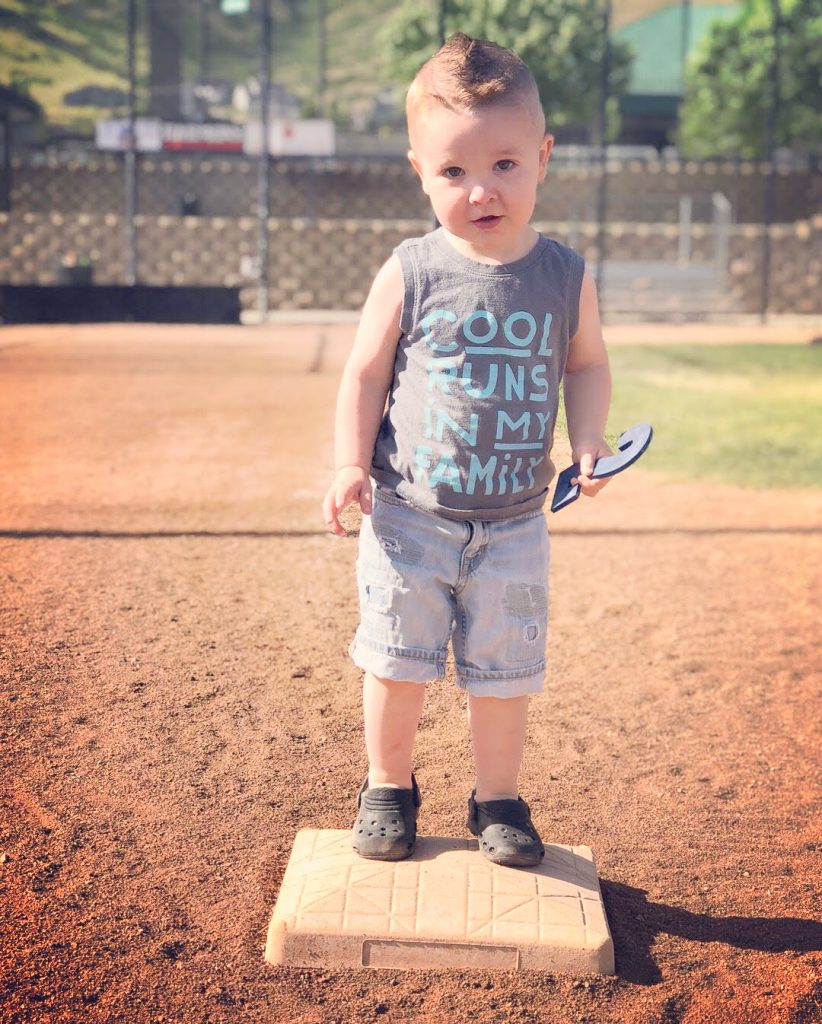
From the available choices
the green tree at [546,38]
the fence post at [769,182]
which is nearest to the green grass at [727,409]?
the fence post at [769,182]

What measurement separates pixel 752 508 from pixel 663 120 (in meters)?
49.8

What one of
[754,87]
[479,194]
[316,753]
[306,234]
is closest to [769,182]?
[306,234]

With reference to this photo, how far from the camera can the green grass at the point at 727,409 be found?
7.69 m

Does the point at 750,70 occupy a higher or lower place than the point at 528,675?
higher

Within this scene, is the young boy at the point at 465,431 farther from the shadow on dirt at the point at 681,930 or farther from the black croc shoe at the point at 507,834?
the shadow on dirt at the point at 681,930

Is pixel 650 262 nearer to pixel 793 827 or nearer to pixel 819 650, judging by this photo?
pixel 819 650

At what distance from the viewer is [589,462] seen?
2502mm

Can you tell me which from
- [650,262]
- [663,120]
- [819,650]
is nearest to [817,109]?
[663,120]

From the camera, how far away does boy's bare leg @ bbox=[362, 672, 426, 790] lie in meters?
2.48

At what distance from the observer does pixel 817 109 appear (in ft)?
123

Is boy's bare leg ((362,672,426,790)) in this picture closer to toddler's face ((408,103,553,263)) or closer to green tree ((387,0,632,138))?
toddler's face ((408,103,553,263))

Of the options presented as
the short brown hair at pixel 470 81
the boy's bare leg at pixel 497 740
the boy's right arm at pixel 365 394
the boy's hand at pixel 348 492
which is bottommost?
the boy's bare leg at pixel 497 740

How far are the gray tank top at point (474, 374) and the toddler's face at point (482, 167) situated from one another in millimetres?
71

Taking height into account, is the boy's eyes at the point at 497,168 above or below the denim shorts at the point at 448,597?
above
